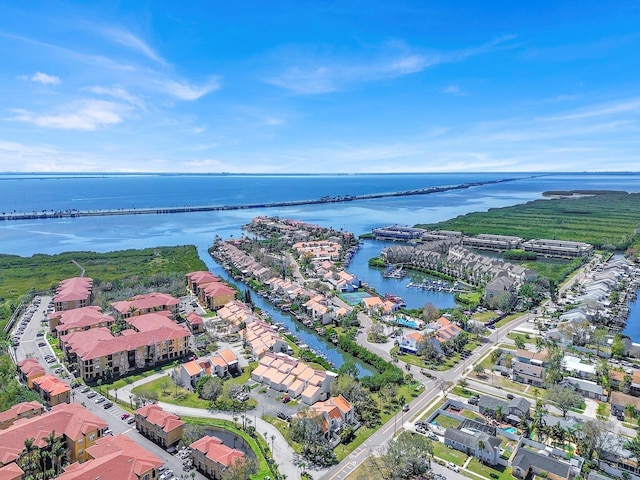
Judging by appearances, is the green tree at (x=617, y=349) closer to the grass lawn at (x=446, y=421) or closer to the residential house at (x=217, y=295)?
the grass lawn at (x=446, y=421)

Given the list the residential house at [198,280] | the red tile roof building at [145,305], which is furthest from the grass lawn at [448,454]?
the residential house at [198,280]

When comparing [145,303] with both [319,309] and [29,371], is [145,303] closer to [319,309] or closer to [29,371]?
[29,371]

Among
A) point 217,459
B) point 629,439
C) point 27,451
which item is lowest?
point 629,439

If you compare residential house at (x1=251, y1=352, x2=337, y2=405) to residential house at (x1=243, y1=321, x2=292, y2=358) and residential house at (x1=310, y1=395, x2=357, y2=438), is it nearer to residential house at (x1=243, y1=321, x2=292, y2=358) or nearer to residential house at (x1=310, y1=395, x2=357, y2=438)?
residential house at (x1=243, y1=321, x2=292, y2=358)

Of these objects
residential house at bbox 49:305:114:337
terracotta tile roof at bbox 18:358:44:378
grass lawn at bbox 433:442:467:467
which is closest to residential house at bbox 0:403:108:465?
terracotta tile roof at bbox 18:358:44:378

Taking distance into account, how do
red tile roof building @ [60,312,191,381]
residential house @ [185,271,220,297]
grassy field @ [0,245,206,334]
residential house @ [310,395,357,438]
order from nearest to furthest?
residential house @ [310,395,357,438]
red tile roof building @ [60,312,191,381]
residential house @ [185,271,220,297]
grassy field @ [0,245,206,334]

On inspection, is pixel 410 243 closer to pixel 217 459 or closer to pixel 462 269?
pixel 462 269

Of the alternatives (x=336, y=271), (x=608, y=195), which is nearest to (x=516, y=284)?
(x=336, y=271)
